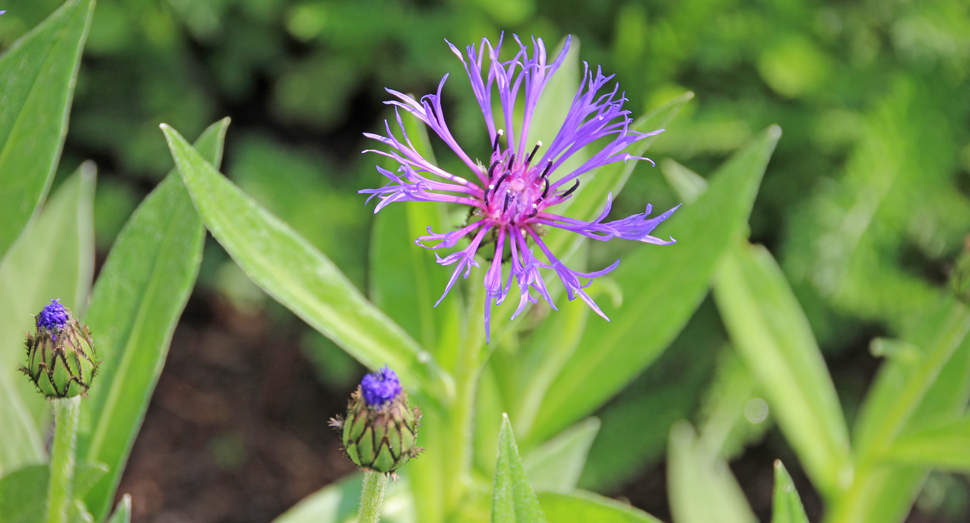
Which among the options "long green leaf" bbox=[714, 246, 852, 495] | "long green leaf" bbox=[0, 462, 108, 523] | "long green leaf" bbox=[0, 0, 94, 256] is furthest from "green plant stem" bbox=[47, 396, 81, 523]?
"long green leaf" bbox=[714, 246, 852, 495]

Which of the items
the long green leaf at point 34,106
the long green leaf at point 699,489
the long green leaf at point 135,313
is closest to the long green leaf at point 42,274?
the long green leaf at point 135,313

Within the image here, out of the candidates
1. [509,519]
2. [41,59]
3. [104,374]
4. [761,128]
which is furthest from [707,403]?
[41,59]

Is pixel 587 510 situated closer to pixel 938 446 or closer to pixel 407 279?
pixel 407 279

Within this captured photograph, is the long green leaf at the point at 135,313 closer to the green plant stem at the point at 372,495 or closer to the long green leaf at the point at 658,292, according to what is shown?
the green plant stem at the point at 372,495

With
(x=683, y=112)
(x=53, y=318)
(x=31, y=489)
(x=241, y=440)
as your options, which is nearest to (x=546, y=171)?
(x=53, y=318)

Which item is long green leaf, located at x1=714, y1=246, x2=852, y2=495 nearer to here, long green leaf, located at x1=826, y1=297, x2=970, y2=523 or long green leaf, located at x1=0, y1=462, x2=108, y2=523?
long green leaf, located at x1=826, y1=297, x2=970, y2=523

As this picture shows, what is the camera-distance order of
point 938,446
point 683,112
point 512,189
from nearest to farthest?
point 512,189, point 938,446, point 683,112

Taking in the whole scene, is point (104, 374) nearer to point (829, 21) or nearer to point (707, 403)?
point (707, 403)
